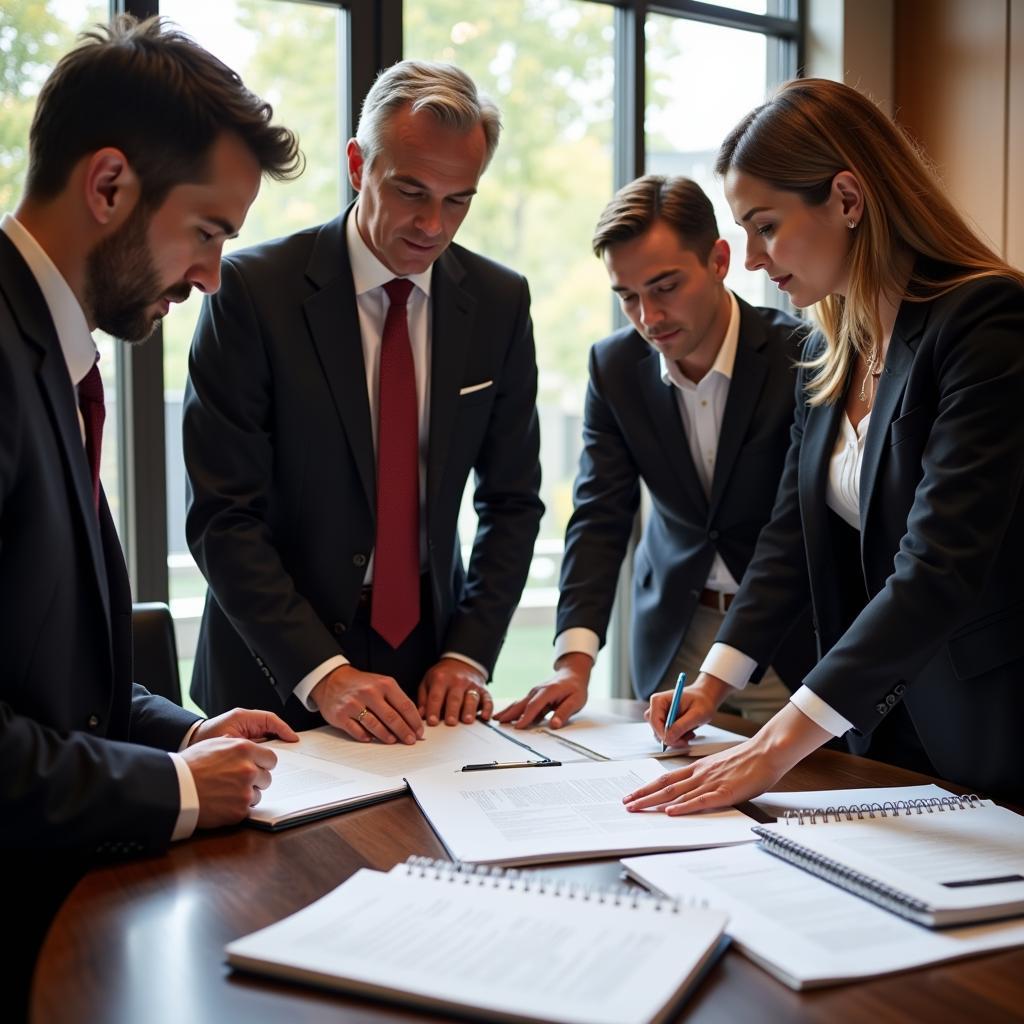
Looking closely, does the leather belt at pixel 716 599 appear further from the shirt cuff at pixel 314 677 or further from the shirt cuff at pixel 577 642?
the shirt cuff at pixel 314 677

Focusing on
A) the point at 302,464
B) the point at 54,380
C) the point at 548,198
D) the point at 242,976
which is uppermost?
the point at 548,198

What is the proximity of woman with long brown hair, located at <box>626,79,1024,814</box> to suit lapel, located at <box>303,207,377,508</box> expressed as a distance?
751mm

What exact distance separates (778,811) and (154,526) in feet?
7.65

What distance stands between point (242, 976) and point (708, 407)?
1.85 m

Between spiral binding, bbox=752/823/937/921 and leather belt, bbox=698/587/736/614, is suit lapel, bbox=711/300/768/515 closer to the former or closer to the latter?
leather belt, bbox=698/587/736/614

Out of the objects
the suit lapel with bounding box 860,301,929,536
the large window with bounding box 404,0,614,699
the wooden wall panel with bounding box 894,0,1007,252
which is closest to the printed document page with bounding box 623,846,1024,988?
the suit lapel with bounding box 860,301,929,536

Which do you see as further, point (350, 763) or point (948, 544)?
point (350, 763)

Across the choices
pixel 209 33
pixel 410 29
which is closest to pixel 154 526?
pixel 209 33

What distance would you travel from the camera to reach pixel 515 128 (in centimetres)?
401

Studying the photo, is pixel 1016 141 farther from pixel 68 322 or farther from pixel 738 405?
pixel 68 322

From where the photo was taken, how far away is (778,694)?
262 centimetres

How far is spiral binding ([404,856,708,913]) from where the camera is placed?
1.11 metres

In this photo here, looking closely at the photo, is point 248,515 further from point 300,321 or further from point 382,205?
point 382,205

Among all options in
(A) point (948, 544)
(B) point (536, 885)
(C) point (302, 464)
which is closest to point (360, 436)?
(C) point (302, 464)
